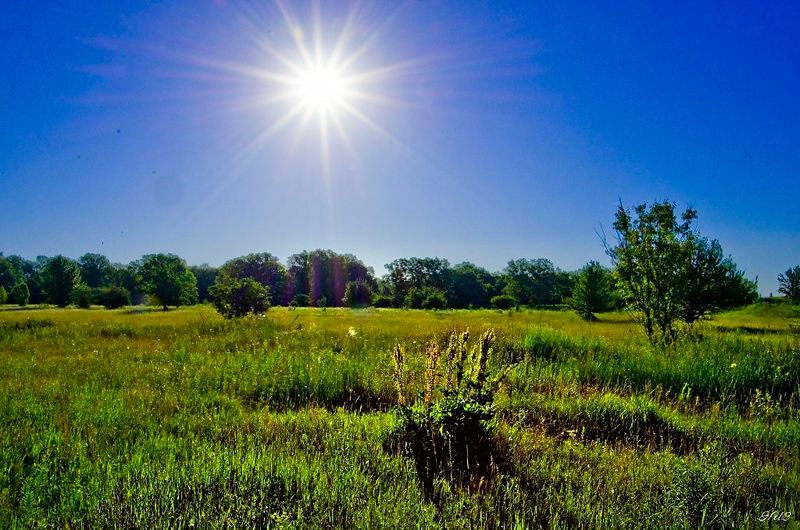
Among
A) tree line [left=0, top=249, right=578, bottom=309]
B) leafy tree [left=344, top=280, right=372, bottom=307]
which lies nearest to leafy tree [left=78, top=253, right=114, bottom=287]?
tree line [left=0, top=249, right=578, bottom=309]

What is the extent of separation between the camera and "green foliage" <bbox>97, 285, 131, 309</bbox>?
58312mm

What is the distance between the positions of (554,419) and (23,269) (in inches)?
5733

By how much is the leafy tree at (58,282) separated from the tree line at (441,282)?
0.52ft

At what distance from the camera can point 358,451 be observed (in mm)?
3449

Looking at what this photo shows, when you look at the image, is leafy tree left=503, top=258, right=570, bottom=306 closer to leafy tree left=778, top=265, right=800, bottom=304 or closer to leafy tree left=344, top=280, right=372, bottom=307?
leafy tree left=344, top=280, right=372, bottom=307

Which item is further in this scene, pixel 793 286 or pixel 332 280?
pixel 332 280

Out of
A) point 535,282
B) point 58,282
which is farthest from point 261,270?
point 535,282

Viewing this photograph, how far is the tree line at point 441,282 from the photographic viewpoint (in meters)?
10.8

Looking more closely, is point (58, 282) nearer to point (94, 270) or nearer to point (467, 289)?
point (94, 270)

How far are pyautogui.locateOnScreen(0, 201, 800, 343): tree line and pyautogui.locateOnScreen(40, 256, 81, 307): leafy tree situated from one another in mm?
159

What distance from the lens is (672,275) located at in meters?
10.6

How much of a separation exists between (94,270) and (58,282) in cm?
3604

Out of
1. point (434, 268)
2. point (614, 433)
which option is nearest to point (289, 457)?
point (614, 433)

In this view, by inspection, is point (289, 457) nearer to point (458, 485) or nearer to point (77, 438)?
point (458, 485)
